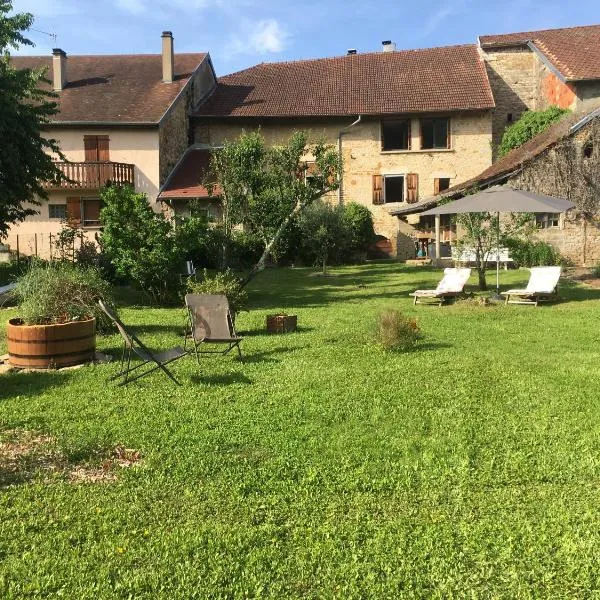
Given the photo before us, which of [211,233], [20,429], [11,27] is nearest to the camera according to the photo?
[20,429]

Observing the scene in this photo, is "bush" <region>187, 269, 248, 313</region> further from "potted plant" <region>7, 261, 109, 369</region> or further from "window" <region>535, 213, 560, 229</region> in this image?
"window" <region>535, 213, 560, 229</region>

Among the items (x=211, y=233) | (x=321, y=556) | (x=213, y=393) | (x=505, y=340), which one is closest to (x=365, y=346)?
(x=505, y=340)

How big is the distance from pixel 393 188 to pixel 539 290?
54.5ft

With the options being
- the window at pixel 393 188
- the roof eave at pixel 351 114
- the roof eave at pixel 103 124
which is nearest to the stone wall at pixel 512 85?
the roof eave at pixel 351 114

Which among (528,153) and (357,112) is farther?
(357,112)

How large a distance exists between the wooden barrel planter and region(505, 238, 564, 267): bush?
50.4 feet

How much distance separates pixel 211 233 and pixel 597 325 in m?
9.26

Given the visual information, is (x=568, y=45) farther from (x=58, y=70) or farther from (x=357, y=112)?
(x=58, y=70)

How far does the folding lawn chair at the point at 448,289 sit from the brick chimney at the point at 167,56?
19.7m

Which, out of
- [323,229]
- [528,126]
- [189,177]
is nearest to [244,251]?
[323,229]

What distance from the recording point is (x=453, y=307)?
1188cm

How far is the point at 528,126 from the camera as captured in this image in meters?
25.8

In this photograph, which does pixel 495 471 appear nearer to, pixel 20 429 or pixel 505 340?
pixel 20 429

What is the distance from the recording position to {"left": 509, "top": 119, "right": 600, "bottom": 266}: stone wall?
2023 cm
